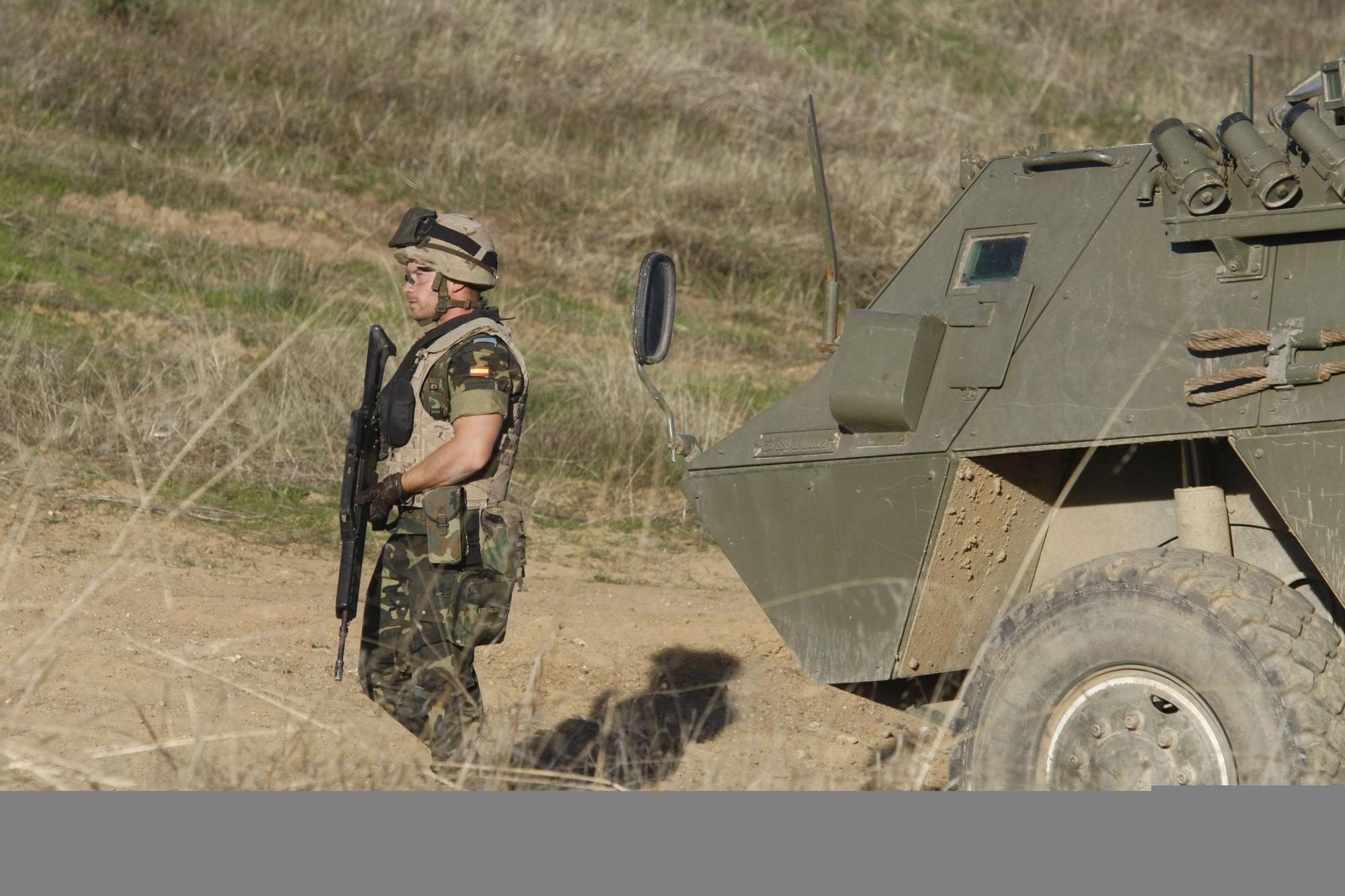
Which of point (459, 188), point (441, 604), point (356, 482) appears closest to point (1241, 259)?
point (441, 604)

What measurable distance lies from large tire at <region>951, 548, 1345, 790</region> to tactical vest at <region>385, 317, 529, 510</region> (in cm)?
145

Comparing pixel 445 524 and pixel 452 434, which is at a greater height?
pixel 452 434

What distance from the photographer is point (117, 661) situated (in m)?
6.20

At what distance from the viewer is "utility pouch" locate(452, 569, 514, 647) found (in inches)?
177

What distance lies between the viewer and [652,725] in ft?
20.4

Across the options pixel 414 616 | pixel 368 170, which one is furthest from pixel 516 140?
pixel 414 616

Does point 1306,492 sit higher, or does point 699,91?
point 699,91

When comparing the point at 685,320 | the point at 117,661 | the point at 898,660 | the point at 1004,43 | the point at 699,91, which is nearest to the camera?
the point at 898,660

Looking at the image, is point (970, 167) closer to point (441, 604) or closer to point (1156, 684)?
point (1156, 684)

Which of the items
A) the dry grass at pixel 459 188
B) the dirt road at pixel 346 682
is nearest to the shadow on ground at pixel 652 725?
the dirt road at pixel 346 682

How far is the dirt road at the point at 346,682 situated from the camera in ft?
15.5

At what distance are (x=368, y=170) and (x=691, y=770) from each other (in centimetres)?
942

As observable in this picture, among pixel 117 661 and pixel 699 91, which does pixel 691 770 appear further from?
pixel 699 91

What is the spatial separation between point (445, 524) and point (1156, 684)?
1867 mm
